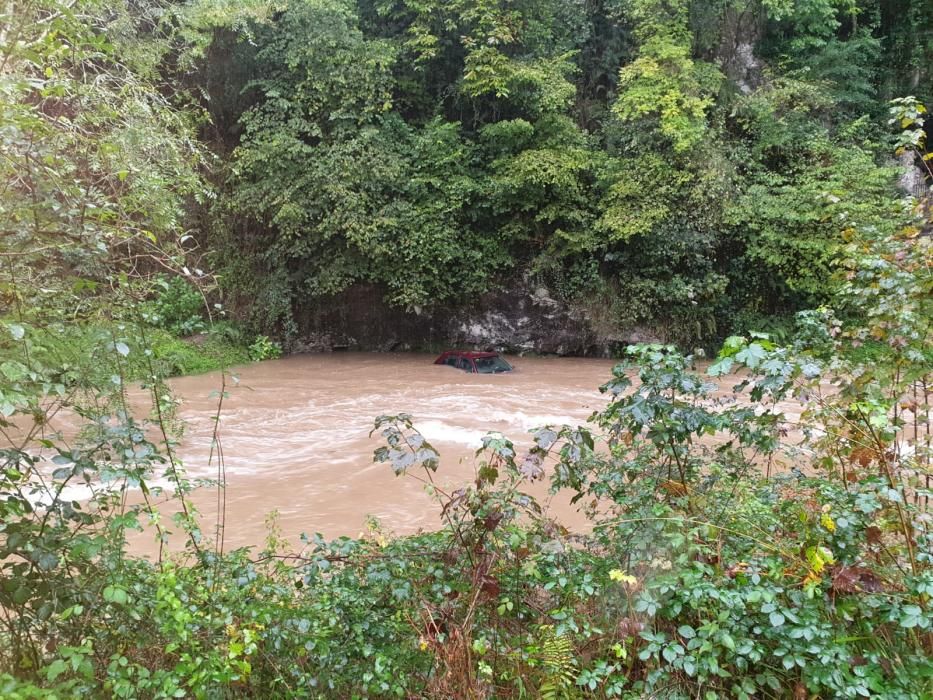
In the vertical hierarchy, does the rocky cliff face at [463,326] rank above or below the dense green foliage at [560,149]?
below

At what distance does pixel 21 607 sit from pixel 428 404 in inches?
358

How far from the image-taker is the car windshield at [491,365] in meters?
13.4

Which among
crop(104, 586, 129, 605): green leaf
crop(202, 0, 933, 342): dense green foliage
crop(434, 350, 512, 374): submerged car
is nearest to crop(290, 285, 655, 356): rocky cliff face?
crop(202, 0, 933, 342): dense green foliage

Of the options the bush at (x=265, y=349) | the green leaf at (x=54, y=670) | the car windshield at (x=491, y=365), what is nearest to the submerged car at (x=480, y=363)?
the car windshield at (x=491, y=365)

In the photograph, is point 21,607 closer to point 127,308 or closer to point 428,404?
point 127,308

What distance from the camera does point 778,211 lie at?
1347 cm

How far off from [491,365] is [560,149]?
18.5ft

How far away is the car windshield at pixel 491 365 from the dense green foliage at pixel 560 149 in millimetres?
2628

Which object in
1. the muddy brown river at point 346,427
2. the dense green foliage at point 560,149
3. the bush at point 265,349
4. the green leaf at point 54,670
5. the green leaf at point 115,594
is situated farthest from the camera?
the bush at point 265,349

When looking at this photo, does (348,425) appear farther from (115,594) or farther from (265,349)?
(115,594)

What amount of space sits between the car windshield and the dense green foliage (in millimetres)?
2628

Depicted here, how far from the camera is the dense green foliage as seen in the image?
46.1 ft

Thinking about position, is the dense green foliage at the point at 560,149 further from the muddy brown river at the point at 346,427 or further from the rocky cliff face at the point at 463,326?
the muddy brown river at the point at 346,427

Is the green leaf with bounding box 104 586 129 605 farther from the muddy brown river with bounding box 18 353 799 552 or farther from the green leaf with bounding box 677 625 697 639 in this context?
the green leaf with bounding box 677 625 697 639
